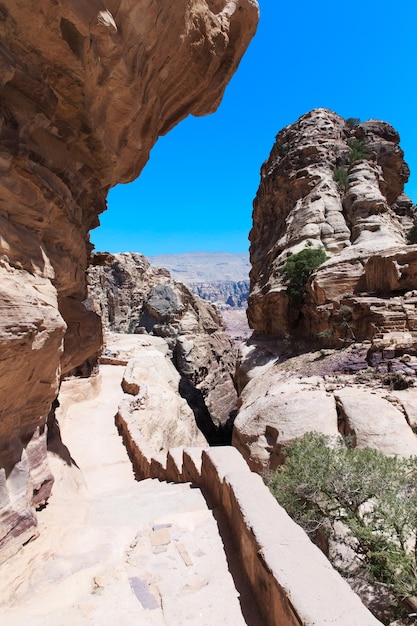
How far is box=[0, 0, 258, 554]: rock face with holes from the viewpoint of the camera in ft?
15.3

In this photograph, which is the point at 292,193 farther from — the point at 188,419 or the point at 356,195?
the point at 188,419

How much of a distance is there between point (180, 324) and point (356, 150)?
996 inches

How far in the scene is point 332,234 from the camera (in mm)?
25078

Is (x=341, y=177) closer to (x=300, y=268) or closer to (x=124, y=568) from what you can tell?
(x=300, y=268)

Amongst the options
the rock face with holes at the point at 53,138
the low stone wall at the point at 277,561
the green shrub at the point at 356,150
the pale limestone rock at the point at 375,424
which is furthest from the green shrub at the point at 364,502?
the green shrub at the point at 356,150

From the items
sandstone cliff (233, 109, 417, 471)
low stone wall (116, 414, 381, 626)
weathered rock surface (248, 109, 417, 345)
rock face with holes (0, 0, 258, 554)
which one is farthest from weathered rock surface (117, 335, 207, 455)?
weathered rock surface (248, 109, 417, 345)

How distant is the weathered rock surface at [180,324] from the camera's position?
35.6 meters

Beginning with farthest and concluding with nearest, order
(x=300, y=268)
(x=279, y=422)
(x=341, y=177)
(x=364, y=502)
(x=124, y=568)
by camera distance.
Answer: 1. (x=341, y=177)
2. (x=300, y=268)
3. (x=279, y=422)
4. (x=364, y=502)
5. (x=124, y=568)

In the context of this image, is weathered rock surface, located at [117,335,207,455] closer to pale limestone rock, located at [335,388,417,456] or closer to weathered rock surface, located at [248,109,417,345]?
pale limestone rock, located at [335,388,417,456]

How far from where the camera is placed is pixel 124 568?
3.87m

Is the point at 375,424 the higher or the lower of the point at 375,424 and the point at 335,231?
the lower

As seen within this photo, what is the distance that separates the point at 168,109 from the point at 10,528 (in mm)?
9512

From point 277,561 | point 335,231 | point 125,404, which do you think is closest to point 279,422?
point 125,404

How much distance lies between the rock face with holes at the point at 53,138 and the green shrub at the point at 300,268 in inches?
610
